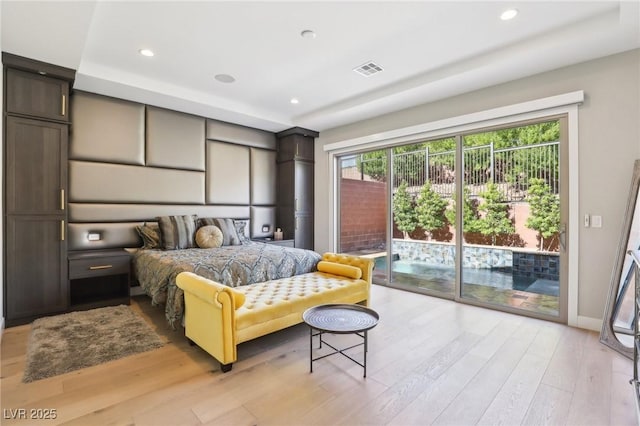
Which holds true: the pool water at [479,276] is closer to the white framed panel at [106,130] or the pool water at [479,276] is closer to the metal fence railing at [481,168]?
the metal fence railing at [481,168]

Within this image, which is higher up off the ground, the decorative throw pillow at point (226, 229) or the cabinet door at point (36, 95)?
the cabinet door at point (36, 95)

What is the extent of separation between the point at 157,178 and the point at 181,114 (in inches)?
40.3

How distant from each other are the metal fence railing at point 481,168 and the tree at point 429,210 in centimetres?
9

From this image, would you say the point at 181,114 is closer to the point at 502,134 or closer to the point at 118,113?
the point at 118,113

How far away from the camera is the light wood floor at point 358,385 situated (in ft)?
5.96

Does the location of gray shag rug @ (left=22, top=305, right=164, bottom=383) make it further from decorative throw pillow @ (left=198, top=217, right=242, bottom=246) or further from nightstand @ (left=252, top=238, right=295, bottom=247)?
nightstand @ (left=252, top=238, right=295, bottom=247)

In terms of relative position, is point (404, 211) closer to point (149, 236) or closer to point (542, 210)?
point (542, 210)

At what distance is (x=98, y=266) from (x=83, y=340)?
3.42ft

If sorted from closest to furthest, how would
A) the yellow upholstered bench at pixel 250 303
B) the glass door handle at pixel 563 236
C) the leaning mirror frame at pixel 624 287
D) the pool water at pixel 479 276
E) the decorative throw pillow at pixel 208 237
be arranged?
the yellow upholstered bench at pixel 250 303
the leaning mirror frame at pixel 624 287
the glass door handle at pixel 563 236
the pool water at pixel 479 276
the decorative throw pillow at pixel 208 237

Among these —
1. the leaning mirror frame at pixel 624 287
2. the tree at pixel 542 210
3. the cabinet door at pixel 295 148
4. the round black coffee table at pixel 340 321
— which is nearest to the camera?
the round black coffee table at pixel 340 321

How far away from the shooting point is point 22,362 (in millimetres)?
2416

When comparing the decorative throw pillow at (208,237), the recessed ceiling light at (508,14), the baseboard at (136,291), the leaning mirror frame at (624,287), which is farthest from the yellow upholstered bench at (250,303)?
the recessed ceiling light at (508,14)

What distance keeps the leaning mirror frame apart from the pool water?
68 centimetres

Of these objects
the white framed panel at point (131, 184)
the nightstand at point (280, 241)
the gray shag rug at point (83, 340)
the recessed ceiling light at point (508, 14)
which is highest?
the recessed ceiling light at point (508, 14)
